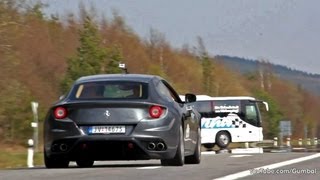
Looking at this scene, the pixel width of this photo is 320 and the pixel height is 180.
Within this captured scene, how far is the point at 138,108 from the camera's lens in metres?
14.4

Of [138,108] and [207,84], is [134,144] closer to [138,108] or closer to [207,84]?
[138,108]

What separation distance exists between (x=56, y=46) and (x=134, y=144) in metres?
75.3

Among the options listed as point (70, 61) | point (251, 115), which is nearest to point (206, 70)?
point (70, 61)

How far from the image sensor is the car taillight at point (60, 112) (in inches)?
567

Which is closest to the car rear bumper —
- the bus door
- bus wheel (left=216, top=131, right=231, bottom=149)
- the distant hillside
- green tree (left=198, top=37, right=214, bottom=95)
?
bus wheel (left=216, top=131, right=231, bottom=149)

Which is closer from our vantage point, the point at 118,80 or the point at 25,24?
the point at 118,80

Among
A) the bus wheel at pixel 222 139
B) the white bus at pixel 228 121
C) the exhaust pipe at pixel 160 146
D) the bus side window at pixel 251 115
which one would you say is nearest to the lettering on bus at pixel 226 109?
the white bus at pixel 228 121

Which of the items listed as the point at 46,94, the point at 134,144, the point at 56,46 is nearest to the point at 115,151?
the point at 134,144

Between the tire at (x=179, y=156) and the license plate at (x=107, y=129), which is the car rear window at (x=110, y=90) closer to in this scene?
the license plate at (x=107, y=129)

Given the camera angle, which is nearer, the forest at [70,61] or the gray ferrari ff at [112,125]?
the gray ferrari ff at [112,125]

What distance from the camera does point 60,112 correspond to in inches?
568

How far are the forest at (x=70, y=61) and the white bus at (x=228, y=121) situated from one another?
9.84 meters

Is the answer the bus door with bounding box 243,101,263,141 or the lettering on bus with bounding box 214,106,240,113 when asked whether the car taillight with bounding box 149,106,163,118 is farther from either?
the bus door with bounding box 243,101,263,141

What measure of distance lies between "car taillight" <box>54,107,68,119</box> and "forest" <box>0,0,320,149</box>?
2214 centimetres
